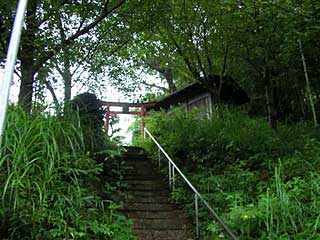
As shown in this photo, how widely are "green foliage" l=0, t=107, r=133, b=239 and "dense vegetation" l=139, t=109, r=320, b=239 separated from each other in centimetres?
127

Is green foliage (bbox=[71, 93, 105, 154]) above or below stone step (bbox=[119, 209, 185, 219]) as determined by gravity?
above

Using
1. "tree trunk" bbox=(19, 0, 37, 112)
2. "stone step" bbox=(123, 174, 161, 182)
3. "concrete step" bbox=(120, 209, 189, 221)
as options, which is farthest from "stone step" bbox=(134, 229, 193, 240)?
"tree trunk" bbox=(19, 0, 37, 112)

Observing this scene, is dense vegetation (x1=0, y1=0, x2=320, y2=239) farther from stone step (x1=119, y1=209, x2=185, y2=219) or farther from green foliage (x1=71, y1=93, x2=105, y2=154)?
stone step (x1=119, y1=209, x2=185, y2=219)

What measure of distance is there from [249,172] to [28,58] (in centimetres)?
372

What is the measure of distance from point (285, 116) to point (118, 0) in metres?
6.69

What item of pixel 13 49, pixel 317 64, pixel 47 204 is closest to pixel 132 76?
pixel 317 64

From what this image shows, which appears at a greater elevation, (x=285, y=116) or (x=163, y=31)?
(x=163, y=31)

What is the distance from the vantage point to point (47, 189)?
3631mm

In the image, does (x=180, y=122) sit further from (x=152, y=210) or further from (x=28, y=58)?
(x=28, y=58)

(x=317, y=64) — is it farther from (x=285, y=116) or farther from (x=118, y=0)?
(x=118, y=0)

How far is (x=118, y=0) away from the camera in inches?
239

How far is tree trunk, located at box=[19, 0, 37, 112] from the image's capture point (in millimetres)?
5170

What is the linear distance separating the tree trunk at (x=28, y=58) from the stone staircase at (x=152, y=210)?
2059 millimetres

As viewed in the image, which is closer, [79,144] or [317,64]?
[79,144]
